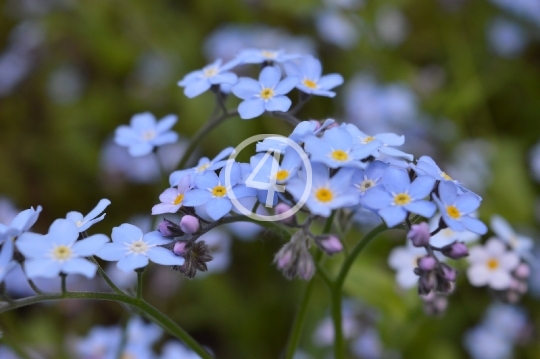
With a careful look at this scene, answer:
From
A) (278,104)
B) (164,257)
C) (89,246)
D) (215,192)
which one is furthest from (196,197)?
(278,104)

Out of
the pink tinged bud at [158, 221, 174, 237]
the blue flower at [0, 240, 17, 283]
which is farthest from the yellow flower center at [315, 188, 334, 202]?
the blue flower at [0, 240, 17, 283]

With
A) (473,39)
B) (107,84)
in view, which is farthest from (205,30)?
(473,39)

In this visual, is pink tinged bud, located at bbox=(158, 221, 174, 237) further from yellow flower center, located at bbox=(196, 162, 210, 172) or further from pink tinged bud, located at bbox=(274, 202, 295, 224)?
pink tinged bud, located at bbox=(274, 202, 295, 224)

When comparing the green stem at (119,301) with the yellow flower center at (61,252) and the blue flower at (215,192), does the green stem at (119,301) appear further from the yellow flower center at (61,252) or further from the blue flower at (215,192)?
the blue flower at (215,192)

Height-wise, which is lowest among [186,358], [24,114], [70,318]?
[70,318]

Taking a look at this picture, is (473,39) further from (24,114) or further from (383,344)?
(24,114)

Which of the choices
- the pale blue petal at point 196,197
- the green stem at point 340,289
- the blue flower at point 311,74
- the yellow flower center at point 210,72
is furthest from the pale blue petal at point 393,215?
the yellow flower center at point 210,72
